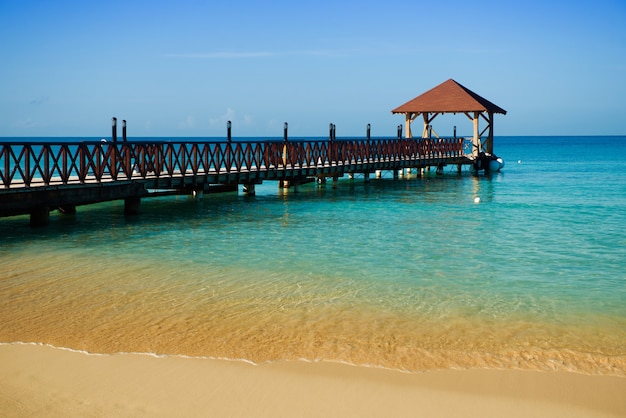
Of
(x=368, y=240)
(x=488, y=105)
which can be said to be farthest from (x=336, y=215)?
(x=488, y=105)

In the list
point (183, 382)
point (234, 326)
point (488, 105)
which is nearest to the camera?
point (183, 382)

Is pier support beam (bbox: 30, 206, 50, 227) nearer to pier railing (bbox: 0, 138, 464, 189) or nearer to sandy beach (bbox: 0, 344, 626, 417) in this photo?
→ pier railing (bbox: 0, 138, 464, 189)

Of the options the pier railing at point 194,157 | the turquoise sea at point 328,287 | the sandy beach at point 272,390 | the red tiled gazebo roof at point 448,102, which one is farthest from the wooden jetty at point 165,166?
the sandy beach at point 272,390

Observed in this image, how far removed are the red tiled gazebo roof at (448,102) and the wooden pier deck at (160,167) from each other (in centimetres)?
231

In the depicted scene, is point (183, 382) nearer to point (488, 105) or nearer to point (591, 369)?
point (591, 369)

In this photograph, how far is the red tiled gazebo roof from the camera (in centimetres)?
3484

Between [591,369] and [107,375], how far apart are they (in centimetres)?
421

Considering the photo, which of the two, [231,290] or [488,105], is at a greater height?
[488,105]

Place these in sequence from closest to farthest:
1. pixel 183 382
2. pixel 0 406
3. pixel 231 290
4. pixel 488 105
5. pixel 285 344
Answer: pixel 0 406, pixel 183 382, pixel 285 344, pixel 231 290, pixel 488 105

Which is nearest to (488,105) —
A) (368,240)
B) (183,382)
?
(368,240)

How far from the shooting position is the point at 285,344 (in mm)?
6660

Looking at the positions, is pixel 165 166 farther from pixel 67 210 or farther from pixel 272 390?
pixel 272 390

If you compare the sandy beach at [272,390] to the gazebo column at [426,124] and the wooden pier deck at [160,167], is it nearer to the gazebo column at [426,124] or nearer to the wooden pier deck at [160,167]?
the wooden pier deck at [160,167]

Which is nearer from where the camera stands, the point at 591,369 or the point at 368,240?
the point at 591,369
